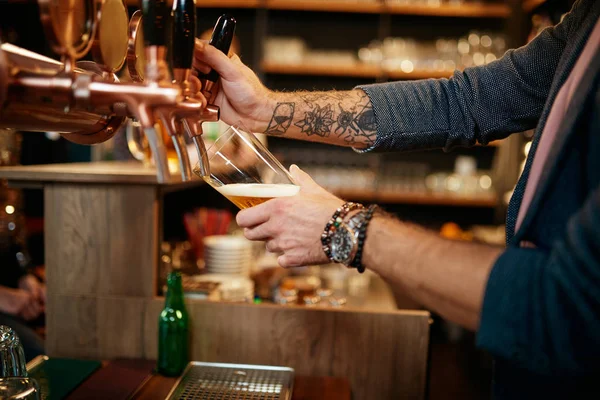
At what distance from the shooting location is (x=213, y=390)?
1.26 meters

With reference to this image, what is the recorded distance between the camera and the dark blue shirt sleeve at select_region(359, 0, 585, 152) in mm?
1192

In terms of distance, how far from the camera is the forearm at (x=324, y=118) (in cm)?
122

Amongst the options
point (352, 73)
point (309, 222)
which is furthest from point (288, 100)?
point (352, 73)

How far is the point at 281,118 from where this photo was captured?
47.9 inches

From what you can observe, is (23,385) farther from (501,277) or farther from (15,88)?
(501,277)

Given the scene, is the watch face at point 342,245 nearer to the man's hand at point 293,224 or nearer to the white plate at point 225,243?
the man's hand at point 293,224

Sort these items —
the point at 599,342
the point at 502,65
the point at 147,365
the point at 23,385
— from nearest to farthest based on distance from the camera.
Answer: the point at 599,342, the point at 23,385, the point at 502,65, the point at 147,365

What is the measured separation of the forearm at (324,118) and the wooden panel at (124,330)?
2.09 ft

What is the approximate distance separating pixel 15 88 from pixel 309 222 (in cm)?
44

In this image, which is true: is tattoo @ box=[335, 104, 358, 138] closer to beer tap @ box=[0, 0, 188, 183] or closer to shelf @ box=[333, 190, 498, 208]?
beer tap @ box=[0, 0, 188, 183]

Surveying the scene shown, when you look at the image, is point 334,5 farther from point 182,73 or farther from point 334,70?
point 182,73

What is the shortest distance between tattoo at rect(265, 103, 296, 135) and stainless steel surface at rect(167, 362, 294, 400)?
568 mm

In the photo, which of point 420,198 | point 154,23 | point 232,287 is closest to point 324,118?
point 154,23

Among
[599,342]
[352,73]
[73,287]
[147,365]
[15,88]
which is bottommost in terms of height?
[147,365]
